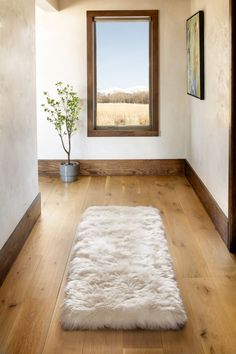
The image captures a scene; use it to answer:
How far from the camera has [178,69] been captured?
643 cm

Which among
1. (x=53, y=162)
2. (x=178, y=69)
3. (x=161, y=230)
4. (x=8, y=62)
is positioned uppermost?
(x=178, y=69)

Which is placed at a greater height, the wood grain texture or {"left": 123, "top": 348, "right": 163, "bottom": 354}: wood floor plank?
the wood grain texture

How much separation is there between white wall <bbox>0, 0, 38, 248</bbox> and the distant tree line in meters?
2.25

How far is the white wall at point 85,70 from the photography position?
6.31 metres

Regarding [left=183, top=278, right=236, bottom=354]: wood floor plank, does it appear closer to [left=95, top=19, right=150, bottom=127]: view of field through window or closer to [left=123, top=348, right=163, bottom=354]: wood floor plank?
[left=123, top=348, right=163, bottom=354]: wood floor plank

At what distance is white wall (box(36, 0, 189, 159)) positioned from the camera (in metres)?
6.31

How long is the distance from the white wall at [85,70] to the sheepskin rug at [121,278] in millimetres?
2230

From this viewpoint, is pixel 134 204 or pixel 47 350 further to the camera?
pixel 134 204

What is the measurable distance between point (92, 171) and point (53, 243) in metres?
2.76

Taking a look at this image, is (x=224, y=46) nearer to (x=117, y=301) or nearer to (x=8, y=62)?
(x=8, y=62)

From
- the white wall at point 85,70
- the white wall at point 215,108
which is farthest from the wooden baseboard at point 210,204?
the white wall at point 85,70

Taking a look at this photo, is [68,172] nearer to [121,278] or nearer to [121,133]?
[121,133]

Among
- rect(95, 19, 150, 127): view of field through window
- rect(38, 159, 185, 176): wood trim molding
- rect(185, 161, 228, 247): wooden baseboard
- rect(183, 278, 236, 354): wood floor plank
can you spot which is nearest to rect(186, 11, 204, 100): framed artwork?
rect(95, 19, 150, 127): view of field through window

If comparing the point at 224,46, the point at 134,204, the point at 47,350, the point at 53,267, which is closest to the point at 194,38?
the point at 224,46
